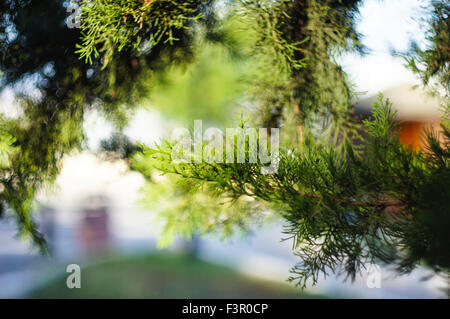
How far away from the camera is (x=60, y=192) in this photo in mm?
372

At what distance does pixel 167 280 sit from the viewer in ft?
3.21

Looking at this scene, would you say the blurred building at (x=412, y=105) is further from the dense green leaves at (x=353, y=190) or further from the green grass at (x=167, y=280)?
the green grass at (x=167, y=280)

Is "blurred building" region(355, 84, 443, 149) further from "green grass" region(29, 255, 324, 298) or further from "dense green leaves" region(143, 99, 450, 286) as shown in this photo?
"green grass" region(29, 255, 324, 298)

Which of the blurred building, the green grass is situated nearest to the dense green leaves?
the blurred building

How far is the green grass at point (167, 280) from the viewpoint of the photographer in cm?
85

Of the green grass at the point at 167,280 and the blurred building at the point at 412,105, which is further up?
the blurred building at the point at 412,105

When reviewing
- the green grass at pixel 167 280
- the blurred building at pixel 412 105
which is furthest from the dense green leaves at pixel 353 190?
the green grass at pixel 167 280

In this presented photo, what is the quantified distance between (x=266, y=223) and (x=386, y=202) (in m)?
0.21

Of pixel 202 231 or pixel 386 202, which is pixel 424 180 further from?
pixel 202 231

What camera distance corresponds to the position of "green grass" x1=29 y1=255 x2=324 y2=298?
851mm

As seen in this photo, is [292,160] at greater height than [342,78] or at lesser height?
lesser

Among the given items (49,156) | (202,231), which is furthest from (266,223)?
(49,156)

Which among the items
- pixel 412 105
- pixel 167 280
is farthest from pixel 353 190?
pixel 167 280

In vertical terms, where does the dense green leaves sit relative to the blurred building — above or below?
below
